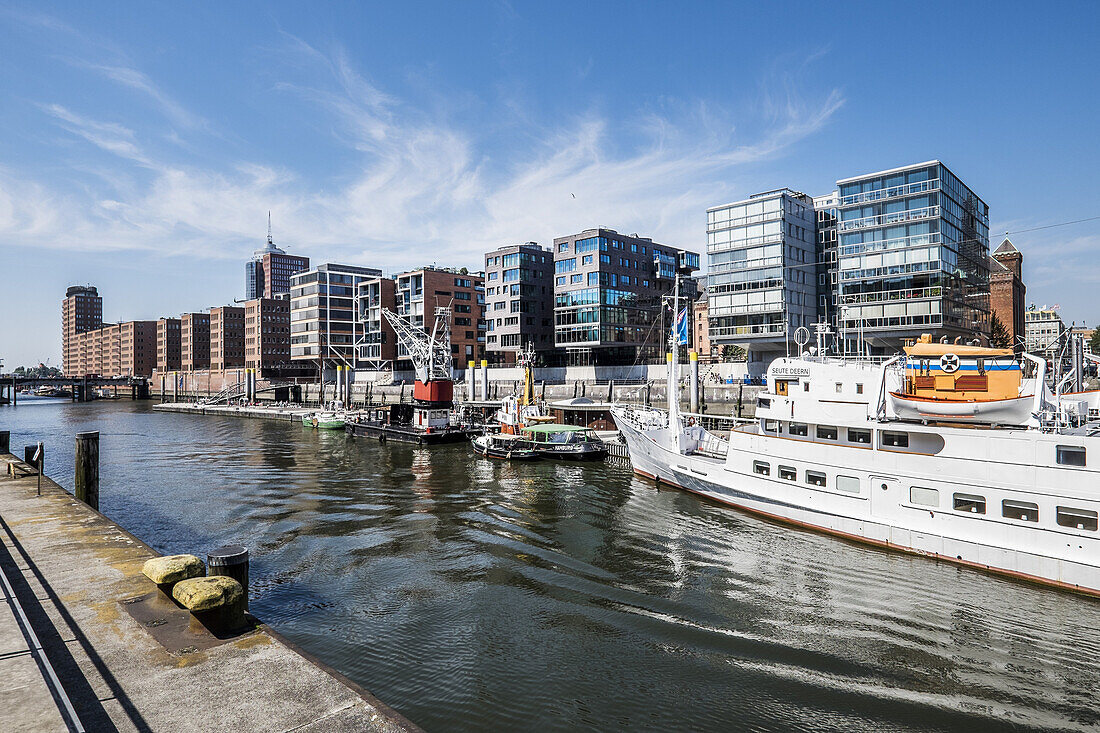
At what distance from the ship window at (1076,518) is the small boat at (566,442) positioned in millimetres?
31797

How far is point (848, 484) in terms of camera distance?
26.2 metres

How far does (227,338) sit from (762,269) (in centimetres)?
16842

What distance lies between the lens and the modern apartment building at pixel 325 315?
479 ft

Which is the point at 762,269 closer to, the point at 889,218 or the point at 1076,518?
the point at 889,218

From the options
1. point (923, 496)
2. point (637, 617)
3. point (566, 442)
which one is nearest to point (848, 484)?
point (923, 496)

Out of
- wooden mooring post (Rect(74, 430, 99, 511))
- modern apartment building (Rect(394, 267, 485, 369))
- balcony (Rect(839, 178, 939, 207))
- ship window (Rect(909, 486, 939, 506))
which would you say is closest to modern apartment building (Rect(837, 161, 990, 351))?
balcony (Rect(839, 178, 939, 207))

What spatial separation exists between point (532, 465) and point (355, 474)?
13.7 m

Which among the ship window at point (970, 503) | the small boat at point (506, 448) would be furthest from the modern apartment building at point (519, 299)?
the ship window at point (970, 503)

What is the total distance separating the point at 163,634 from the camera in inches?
437

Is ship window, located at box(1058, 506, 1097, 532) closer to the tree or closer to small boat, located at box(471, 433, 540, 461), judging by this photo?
small boat, located at box(471, 433, 540, 461)

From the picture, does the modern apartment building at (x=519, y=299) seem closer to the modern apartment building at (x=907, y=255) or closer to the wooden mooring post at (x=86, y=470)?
the modern apartment building at (x=907, y=255)

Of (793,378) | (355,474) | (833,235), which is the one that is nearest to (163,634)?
(793,378)

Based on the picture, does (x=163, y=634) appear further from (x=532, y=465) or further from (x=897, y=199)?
(x=897, y=199)

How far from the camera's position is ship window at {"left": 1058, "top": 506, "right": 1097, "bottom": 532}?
63.8 ft
